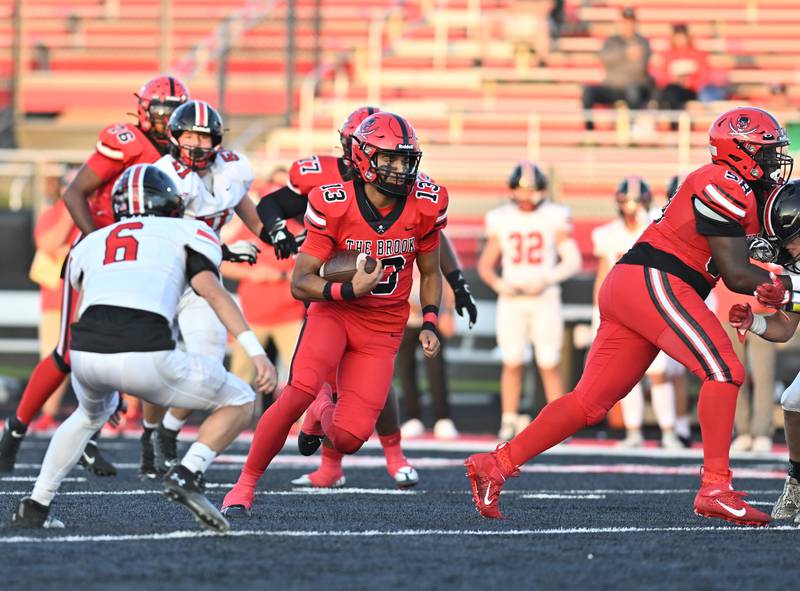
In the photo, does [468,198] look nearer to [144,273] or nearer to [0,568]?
[144,273]

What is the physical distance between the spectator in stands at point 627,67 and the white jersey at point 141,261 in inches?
406

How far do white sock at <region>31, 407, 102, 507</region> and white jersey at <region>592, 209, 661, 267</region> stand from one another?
5867mm

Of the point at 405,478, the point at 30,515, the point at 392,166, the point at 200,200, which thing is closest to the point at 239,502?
the point at 30,515

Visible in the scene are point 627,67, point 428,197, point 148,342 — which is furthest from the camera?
point 627,67

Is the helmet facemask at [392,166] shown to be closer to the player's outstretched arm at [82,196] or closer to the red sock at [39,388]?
the player's outstretched arm at [82,196]

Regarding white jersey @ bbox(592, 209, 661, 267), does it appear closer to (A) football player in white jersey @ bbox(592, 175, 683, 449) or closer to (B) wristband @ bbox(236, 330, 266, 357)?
(A) football player in white jersey @ bbox(592, 175, 683, 449)

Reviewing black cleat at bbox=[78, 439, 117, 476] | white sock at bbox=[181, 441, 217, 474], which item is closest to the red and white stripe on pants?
white sock at bbox=[181, 441, 217, 474]

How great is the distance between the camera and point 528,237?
406 inches

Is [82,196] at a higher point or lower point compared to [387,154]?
lower

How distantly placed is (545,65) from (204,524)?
12615 millimetres

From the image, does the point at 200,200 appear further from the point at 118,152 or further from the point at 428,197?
the point at 428,197

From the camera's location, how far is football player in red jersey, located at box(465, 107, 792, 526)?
17.8 feet

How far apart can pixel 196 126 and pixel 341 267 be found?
3.82 feet

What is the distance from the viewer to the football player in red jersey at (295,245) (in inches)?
258
